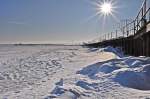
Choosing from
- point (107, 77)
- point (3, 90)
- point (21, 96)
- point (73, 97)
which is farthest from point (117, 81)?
point (3, 90)

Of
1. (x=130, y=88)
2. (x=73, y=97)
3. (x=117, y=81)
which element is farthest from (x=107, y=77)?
(x=73, y=97)

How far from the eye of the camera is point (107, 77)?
9.42m

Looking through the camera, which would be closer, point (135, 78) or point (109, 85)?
point (109, 85)

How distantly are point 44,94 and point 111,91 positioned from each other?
176 cm

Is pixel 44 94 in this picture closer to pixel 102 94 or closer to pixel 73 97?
pixel 73 97

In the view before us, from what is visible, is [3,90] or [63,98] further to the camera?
[3,90]

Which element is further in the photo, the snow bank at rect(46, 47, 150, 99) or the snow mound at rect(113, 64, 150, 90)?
the snow mound at rect(113, 64, 150, 90)

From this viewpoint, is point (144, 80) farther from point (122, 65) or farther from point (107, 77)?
point (122, 65)

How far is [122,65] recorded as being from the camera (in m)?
12.0

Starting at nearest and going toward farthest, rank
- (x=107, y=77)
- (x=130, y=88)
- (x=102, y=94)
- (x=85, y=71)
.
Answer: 1. (x=102, y=94)
2. (x=130, y=88)
3. (x=107, y=77)
4. (x=85, y=71)

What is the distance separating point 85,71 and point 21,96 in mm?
4502

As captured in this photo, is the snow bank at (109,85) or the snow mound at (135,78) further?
the snow mound at (135,78)

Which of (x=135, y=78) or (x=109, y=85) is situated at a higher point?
(x=135, y=78)

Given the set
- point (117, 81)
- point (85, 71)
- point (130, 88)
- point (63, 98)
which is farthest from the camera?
point (85, 71)
